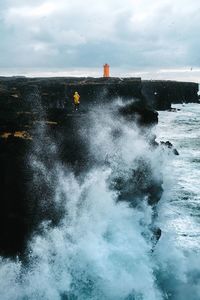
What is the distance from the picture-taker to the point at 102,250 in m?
9.32

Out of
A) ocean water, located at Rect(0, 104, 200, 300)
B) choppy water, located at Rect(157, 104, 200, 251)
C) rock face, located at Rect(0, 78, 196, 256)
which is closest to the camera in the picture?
rock face, located at Rect(0, 78, 196, 256)

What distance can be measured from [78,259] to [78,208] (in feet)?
4.69

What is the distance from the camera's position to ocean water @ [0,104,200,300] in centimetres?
820

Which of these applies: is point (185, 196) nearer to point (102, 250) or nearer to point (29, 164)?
point (102, 250)

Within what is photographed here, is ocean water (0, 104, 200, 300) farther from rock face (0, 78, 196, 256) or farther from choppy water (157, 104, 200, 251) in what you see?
rock face (0, 78, 196, 256)

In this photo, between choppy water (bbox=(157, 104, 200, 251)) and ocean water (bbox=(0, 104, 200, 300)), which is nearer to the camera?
ocean water (bbox=(0, 104, 200, 300))

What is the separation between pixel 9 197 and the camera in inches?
316

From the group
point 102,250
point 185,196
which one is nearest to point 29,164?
point 102,250

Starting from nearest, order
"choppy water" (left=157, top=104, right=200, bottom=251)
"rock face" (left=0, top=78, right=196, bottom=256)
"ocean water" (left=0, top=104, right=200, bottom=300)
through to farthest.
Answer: "rock face" (left=0, top=78, right=196, bottom=256) → "ocean water" (left=0, top=104, right=200, bottom=300) → "choppy water" (left=157, top=104, right=200, bottom=251)

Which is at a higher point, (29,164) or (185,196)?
(29,164)

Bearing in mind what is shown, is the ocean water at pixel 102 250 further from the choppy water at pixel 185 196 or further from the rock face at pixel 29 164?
the rock face at pixel 29 164

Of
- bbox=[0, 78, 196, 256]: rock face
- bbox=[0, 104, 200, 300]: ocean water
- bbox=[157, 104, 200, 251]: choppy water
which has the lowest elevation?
bbox=[157, 104, 200, 251]: choppy water

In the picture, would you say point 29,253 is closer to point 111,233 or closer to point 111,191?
point 111,233

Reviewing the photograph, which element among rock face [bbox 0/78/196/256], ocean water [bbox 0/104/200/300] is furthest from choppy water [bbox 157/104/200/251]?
rock face [bbox 0/78/196/256]
